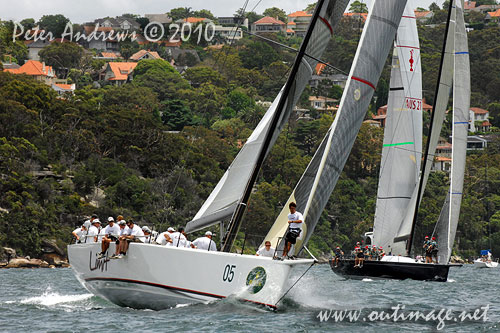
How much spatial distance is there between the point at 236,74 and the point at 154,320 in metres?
113

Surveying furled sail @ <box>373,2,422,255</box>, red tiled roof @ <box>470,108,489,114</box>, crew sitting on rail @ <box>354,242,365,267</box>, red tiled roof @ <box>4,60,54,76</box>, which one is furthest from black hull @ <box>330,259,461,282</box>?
red tiled roof @ <box>4,60,54,76</box>

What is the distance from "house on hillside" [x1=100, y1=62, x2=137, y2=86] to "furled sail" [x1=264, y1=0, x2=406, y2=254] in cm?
12016

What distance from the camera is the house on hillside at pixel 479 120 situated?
123 m

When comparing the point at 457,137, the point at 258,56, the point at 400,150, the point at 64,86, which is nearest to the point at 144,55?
the point at 258,56

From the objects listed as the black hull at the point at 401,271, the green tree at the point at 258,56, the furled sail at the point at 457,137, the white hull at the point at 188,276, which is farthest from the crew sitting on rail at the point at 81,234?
the green tree at the point at 258,56

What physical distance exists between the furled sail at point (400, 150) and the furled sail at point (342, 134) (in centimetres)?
1710

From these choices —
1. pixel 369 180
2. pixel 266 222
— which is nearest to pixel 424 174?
pixel 266 222

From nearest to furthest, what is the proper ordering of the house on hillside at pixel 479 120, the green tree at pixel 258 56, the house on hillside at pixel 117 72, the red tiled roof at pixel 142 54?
the house on hillside at pixel 479 120, the house on hillside at pixel 117 72, the green tree at pixel 258 56, the red tiled roof at pixel 142 54

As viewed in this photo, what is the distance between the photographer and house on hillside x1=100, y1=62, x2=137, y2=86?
137 meters

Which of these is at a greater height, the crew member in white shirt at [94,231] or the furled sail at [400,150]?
the furled sail at [400,150]

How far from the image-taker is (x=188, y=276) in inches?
662

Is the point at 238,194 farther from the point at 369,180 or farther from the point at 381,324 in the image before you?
the point at 369,180

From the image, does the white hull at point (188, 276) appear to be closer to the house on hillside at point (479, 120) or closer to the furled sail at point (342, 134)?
the furled sail at point (342, 134)

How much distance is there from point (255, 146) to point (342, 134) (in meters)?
2.12
